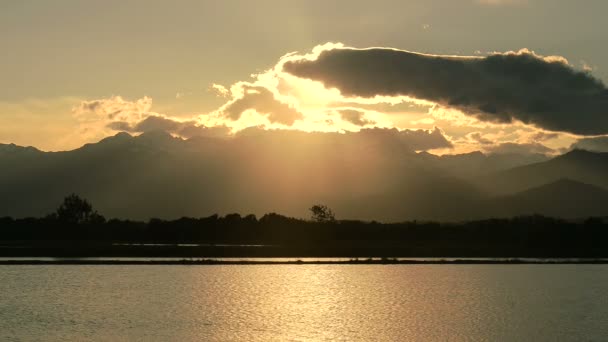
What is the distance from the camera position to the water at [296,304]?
184 ft

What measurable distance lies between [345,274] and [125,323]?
5977 cm

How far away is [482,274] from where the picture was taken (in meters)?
122

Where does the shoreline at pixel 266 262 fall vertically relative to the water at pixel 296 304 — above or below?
above

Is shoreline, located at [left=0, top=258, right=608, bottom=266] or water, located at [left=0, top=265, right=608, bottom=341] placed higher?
shoreline, located at [left=0, top=258, right=608, bottom=266]

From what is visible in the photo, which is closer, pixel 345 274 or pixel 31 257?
pixel 345 274

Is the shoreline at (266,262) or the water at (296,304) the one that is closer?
the water at (296,304)

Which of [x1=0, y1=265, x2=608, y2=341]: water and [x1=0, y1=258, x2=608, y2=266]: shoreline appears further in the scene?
[x1=0, y1=258, x2=608, y2=266]: shoreline

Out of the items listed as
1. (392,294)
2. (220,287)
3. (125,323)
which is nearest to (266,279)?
(220,287)

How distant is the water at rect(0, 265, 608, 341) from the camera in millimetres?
56188

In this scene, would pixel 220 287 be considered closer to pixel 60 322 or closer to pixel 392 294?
pixel 392 294

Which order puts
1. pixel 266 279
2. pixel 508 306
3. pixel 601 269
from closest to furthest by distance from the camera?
pixel 508 306 → pixel 266 279 → pixel 601 269

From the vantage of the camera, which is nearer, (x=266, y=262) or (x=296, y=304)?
Answer: (x=296, y=304)

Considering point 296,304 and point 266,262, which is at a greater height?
point 266,262

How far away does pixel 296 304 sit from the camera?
3029 inches
